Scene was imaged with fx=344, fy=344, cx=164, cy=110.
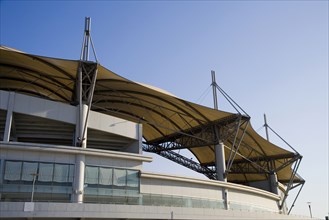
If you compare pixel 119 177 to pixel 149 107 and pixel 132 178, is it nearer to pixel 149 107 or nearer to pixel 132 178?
pixel 132 178

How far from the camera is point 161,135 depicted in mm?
52000

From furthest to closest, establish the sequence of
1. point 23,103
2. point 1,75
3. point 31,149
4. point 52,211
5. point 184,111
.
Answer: point 184,111 < point 1,75 < point 23,103 < point 31,149 < point 52,211

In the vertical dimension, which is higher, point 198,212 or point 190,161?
point 190,161

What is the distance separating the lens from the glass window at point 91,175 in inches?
1030

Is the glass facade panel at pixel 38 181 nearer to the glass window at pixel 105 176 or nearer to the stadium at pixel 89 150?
the stadium at pixel 89 150

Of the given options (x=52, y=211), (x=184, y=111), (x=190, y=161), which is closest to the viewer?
(x=52, y=211)

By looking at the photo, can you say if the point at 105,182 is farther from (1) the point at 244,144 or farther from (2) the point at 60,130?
(1) the point at 244,144

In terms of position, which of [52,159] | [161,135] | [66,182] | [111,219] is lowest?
[111,219]

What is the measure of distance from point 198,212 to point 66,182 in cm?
1098

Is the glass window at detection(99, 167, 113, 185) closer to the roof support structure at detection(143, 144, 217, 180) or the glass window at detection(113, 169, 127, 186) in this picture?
the glass window at detection(113, 169, 127, 186)

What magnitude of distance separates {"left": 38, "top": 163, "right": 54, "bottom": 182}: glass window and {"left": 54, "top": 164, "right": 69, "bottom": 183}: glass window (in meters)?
0.36

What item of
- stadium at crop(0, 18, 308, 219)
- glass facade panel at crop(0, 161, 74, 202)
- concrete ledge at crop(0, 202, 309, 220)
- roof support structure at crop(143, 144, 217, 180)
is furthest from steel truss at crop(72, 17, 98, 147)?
roof support structure at crop(143, 144, 217, 180)

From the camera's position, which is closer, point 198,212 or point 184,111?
point 198,212

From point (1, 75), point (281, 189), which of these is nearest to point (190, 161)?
point (281, 189)
